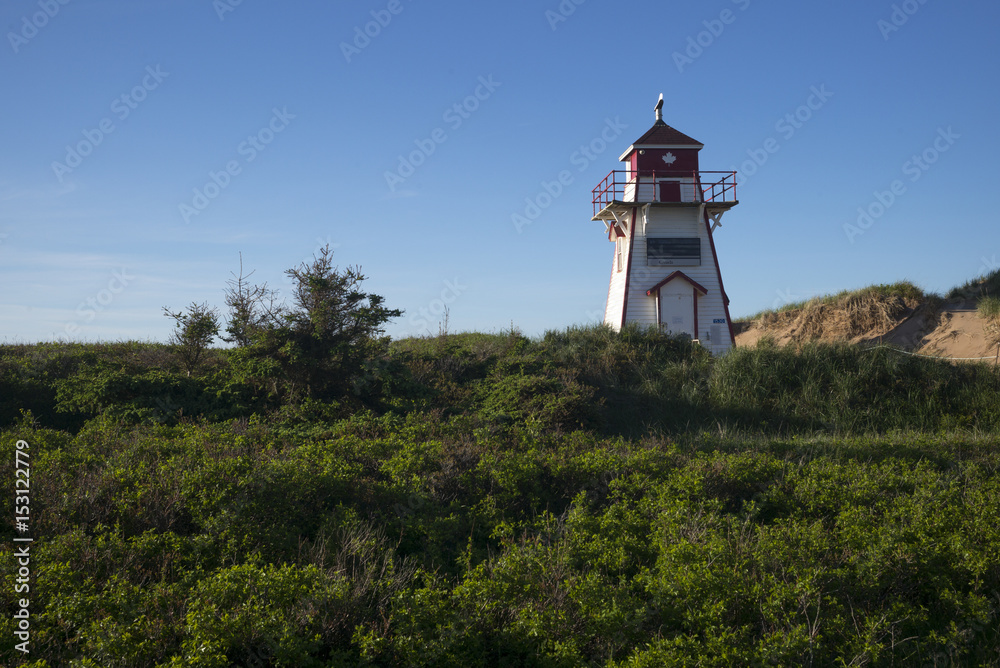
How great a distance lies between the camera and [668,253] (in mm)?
22453

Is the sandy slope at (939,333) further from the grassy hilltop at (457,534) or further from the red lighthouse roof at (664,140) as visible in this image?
the grassy hilltop at (457,534)

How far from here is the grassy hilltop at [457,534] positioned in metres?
4.92

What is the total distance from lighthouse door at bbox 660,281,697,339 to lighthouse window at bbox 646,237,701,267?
2.51 feet

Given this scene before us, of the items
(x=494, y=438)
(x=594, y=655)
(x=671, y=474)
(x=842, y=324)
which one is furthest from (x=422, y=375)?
(x=842, y=324)

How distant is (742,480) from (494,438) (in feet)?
13.1

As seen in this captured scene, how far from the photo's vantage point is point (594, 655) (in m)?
5.18

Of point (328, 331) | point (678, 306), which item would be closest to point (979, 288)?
point (678, 306)

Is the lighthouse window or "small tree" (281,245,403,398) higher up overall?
the lighthouse window

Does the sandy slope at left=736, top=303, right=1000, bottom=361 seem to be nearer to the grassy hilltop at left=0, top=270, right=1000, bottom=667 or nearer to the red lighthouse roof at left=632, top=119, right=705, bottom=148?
the red lighthouse roof at left=632, top=119, right=705, bottom=148

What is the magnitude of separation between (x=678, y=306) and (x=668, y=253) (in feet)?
6.31

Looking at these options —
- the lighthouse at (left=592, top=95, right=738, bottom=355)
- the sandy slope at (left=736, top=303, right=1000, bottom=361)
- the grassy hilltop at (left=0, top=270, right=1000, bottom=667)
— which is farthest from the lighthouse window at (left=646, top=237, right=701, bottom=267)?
the grassy hilltop at (left=0, top=270, right=1000, bottom=667)

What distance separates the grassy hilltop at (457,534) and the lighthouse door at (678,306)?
28.9 feet

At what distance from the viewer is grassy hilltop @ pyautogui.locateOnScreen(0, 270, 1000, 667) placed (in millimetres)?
4922

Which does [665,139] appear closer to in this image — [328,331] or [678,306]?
[678,306]
